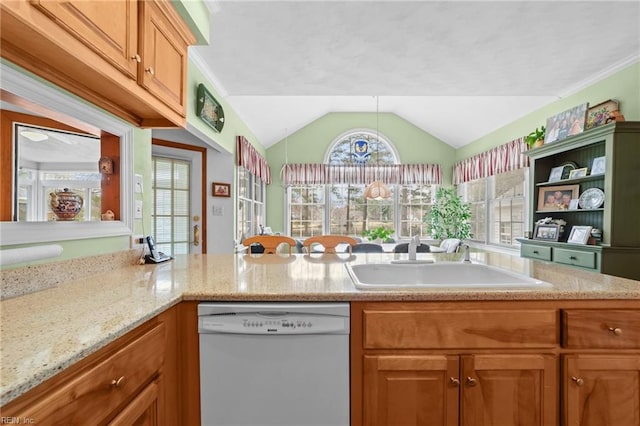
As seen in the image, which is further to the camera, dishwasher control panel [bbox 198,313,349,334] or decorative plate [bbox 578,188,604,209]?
decorative plate [bbox 578,188,604,209]

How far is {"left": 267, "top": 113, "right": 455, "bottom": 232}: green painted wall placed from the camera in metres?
6.14

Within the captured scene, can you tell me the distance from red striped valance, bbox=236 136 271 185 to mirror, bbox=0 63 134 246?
89.9 inches

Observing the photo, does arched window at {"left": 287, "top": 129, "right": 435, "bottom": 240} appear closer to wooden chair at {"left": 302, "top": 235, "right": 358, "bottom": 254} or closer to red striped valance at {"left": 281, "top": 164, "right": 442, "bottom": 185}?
red striped valance at {"left": 281, "top": 164, "right": 442, "bottom": 185}

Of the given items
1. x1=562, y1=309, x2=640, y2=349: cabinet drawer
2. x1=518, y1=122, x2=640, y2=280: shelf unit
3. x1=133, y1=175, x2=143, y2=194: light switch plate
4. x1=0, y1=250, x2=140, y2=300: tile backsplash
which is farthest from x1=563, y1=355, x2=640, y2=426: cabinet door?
x1=133, y1=175, x2=143, y2=194: light switch plate

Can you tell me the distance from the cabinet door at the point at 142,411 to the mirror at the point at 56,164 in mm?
663

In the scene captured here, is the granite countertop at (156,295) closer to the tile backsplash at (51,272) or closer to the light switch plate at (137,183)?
A: the tile backsplash at (51,272)

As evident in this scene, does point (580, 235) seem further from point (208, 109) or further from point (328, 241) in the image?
point (208, 109)

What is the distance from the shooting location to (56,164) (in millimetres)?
1202

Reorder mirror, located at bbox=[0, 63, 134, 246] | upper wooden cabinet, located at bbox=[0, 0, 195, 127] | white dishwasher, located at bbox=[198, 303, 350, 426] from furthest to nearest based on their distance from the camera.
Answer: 1. white dishwasher, located at bbox=[198, 303, 350, 426]
2. mirror, located at bbox=[0, 63, 134, 246]
3. upper wooden cabinet, located at bbox=[0, 0, 195, 127]

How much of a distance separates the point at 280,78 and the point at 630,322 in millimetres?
2785

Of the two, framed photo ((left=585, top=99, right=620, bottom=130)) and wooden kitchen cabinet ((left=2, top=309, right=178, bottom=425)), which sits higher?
framed photo ((left=585, top=99, right=620, bottom=130))

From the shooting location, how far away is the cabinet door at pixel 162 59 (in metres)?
1.18

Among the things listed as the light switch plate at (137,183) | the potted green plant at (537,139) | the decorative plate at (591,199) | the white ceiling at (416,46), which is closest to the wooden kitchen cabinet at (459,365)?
the light switch plate at (137,183)

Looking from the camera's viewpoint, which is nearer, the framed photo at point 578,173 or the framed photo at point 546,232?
the framed photo at point 578,173
